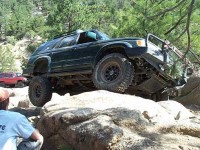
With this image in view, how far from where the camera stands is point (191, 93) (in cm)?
1191

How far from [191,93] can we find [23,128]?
9324 millimetres

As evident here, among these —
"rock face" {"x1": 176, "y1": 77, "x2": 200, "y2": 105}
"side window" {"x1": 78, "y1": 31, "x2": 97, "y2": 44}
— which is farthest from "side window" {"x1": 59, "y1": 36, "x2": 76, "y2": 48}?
"rock face" {"x1": 176, "y1": 77, "x2": 200, "y2": 105}

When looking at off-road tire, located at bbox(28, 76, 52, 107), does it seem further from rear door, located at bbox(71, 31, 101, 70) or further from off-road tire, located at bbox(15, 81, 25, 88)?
off-road tire, located at bbox(15, 81, 25, 88)

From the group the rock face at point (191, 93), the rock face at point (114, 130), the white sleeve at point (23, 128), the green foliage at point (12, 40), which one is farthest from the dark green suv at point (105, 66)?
the green foliage at point (12, 40)

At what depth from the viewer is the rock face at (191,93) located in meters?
11.8

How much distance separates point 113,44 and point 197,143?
13.7ft

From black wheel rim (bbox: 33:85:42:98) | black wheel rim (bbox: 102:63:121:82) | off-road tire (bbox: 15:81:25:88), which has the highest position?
black wheel rim (bbox: 102:63:121:82)

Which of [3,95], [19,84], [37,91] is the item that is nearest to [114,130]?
[3,95]

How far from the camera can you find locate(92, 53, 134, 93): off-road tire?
8125 mm

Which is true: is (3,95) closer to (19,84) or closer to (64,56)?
(64,56)

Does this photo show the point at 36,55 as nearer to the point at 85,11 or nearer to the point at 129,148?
the point at 129,148

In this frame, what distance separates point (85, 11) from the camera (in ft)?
125

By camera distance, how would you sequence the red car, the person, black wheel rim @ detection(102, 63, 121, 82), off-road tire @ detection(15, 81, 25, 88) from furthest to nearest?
the red car, off-road tire @ detection(15, 81, 25, 88), black wheel rim @ detection(102, 63, 121, 82), the person

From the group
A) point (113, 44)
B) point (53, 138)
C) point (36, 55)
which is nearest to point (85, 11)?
point (36, 55)
